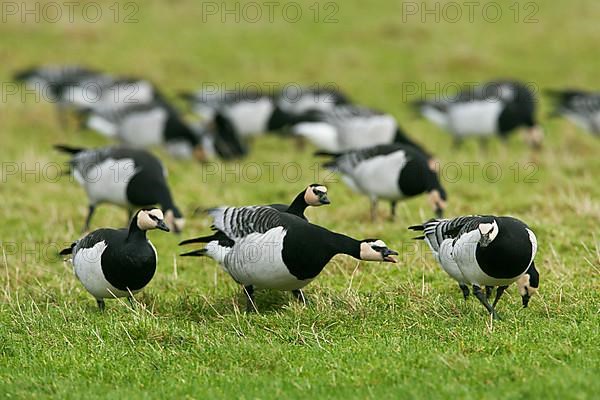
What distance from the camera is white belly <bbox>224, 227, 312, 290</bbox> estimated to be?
885cm

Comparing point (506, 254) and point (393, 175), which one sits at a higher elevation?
point (506, 254)

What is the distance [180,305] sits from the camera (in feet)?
30.9

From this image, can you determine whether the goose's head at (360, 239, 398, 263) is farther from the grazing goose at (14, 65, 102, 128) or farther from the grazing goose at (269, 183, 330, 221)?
the grazing goose at (14, 65, 102, 128)

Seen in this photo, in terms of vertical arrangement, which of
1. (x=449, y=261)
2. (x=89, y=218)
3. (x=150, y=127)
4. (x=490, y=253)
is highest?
(x=490, y=253)

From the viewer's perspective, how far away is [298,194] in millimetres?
13086

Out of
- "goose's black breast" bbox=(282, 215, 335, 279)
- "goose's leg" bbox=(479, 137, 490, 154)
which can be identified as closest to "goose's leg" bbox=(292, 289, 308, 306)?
"goose's black breast" bbox=(282, 215, 335, 279)

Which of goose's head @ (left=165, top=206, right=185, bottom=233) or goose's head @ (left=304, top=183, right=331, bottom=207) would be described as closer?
goose's head @ (left=304, top=183, right=331, bottom=207)

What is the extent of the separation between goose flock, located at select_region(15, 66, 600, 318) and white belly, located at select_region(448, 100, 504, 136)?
0.02m

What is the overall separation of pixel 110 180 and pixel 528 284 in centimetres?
660

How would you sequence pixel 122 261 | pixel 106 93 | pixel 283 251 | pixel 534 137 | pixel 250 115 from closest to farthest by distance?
pixel 283 251, pixel 122 261, pixel 534 137, pixel 106 93, pixel 250 115

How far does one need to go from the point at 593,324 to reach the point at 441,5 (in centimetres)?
2269

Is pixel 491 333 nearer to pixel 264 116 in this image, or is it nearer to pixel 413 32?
pixel 264 116

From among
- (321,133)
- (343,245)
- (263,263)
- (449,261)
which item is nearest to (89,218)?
(263,263)

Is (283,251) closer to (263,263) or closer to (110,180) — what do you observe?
(263,263)
